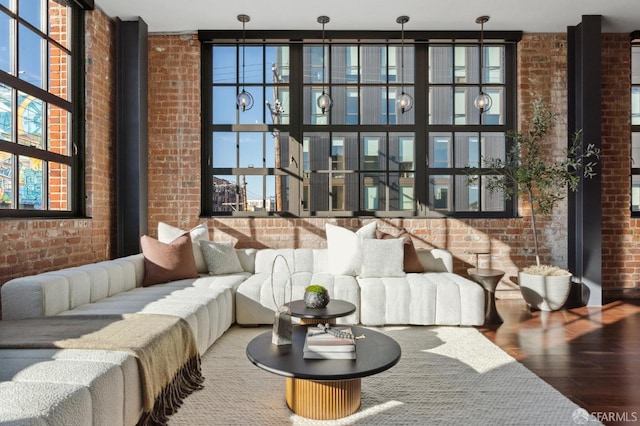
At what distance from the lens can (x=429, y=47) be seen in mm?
5570

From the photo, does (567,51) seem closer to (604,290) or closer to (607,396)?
(604,290)

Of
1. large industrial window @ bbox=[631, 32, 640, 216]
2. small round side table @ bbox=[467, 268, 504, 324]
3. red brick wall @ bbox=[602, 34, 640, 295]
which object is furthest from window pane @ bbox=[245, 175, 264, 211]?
large industrial window @ bbox=[631, 32, 640, 216]

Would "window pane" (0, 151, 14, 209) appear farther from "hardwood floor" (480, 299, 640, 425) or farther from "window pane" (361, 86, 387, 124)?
"hardwood floor" (480, 299, 640, 425)

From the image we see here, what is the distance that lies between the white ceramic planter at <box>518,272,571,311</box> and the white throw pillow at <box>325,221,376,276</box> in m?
2.01

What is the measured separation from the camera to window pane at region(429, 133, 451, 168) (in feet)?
18.3

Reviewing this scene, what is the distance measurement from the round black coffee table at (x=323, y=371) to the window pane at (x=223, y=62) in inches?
159

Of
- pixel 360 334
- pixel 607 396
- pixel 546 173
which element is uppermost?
pixel 546 173

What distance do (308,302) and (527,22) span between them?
4.42m

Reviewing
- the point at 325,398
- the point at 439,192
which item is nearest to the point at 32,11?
the point at 325,398

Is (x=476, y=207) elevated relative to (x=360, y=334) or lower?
elevated

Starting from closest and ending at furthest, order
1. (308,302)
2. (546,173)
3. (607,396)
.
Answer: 1. (607,396)
2. (308,302)
3. (546,173)

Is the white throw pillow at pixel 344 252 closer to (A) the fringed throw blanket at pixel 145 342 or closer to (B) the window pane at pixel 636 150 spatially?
(A) the fringed throw blanket at pixel 145 342

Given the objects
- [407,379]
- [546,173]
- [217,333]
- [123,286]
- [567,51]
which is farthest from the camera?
[567,51]

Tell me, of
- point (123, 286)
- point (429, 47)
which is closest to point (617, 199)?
point (429, 47)
